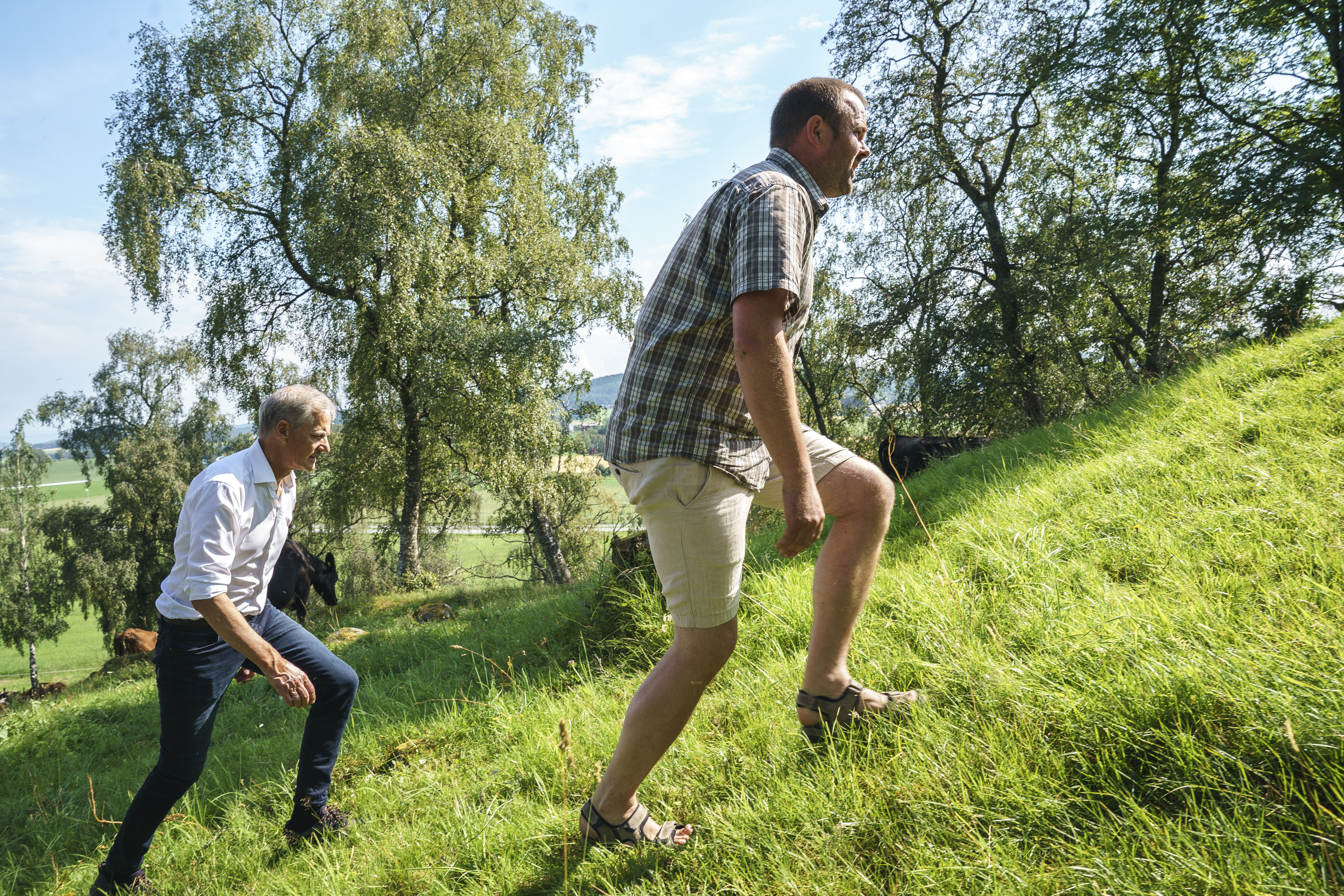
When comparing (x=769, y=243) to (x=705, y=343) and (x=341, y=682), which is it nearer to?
(x=705, y=343)

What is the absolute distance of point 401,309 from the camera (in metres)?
16.8

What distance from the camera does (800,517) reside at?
2.00 m

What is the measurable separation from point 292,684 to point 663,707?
1.73 meters

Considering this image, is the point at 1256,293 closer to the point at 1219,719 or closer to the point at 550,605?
the point at 550,605

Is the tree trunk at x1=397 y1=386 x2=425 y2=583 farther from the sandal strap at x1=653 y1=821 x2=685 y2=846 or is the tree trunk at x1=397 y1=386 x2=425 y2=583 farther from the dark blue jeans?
the sandal strap at x1=653 y1=821 x2=685 y2=846

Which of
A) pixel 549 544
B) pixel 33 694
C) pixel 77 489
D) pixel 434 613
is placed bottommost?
pixel 33 694

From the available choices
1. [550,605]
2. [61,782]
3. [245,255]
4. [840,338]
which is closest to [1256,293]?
[840,338]

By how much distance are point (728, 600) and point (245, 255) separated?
2134 centimetres

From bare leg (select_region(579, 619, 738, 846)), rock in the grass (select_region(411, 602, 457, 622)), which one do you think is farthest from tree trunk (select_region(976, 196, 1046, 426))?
bare leg (select_region(579, 619, 738, 846))

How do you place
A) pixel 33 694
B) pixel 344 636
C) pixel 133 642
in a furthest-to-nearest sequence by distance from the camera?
1. pixel 33 694
2. pixel 133 642
3. pixel 344 636

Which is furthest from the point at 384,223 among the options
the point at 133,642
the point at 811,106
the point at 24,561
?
the point at 24,561

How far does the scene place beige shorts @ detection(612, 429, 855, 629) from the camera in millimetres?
2150

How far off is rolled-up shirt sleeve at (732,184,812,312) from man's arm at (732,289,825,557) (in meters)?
0.03

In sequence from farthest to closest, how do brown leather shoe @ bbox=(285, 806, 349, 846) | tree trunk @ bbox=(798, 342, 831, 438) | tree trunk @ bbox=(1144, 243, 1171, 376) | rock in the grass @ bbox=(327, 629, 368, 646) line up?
tree trunk @ bbox=(798, 342, 831, 438) < tree trunk @ bbox=(1144, 243, 1171, 376) < rock in the grass @ bbox=(327, 629, 368, 646) < brown leather shoe @ bbox=(285, 806, 349, 846)
